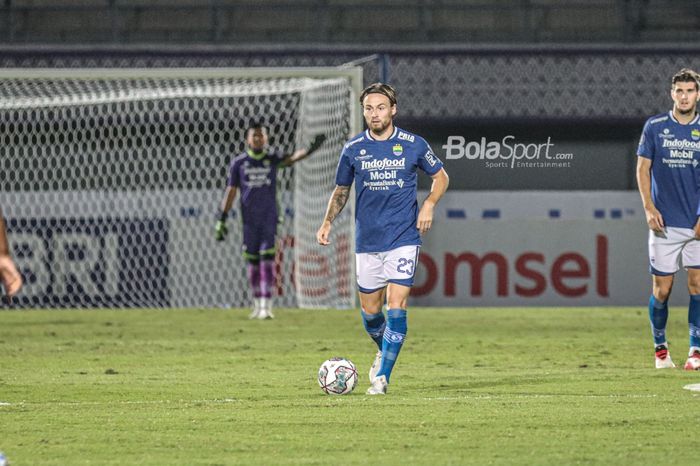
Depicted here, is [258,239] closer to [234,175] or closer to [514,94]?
[234,175]

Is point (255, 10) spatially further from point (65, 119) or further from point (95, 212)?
point (95, 212)

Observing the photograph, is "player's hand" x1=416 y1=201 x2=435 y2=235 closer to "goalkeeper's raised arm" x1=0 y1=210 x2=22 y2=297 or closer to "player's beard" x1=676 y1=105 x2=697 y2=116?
"player's beard" x1=676 y1=105 x2=697 y2=116

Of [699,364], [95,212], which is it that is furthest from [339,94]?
[699,364]

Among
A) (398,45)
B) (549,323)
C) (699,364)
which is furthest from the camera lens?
(398,45)

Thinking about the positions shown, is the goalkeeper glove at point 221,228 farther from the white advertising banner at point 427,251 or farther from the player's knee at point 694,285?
the player's knee at point 694,285

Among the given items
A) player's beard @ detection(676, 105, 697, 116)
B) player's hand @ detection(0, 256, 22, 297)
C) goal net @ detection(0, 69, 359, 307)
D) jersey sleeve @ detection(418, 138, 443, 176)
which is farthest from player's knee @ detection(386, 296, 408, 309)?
goal net @ detection(0, 69, 359, 307)

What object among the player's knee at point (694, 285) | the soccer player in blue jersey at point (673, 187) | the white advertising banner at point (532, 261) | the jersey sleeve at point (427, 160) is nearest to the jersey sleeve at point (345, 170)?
the jersey sleeve at point (427, 160)

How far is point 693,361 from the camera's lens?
30.5 ft

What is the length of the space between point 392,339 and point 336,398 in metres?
0.52

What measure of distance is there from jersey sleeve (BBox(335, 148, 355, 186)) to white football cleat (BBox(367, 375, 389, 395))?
47.1 inches

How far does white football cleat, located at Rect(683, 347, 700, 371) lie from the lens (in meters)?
9.23

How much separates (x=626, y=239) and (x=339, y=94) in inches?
145

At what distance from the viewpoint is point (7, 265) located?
4730 mm

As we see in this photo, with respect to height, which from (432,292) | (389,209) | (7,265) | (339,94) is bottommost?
(432,292)
